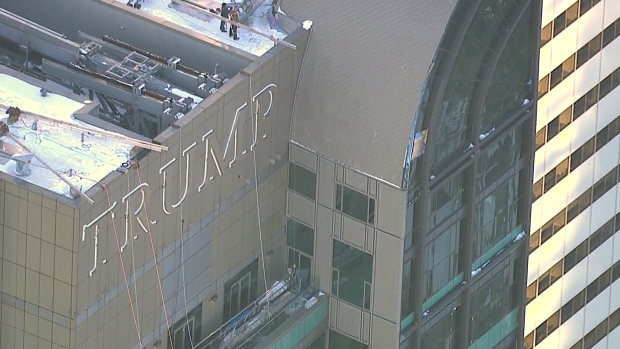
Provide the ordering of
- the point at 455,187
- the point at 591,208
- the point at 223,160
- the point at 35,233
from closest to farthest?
the point at 35,233
the point at 223,160
the point at 455,187
the point at 591,208

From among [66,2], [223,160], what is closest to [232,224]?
[223,160]

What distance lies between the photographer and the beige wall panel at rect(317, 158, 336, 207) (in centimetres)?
12925

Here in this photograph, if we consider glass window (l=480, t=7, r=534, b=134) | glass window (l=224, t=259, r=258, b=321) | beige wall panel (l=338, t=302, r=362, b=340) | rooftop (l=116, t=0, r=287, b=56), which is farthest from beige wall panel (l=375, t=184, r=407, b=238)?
rooftop (l=116, t=0, r=287, b=56)

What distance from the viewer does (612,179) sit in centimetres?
14462

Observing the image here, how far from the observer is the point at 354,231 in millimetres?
130250

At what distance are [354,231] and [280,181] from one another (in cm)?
415

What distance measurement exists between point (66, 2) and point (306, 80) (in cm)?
1153

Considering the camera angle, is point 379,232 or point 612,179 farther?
point 612,179

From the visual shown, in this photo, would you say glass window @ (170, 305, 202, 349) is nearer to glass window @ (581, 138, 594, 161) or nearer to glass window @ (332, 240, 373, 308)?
glass window @ (332, 240, 373, 308)

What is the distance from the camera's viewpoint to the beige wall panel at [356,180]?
128 m

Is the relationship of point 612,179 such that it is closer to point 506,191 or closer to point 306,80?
point 506,191

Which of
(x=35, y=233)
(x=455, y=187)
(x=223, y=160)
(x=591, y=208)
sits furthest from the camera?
(x=591, y=208)

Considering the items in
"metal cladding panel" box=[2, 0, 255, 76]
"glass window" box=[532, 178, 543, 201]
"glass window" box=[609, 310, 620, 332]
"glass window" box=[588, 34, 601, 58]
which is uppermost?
"metal cladding panel" box=[2, 0, 255, 76]

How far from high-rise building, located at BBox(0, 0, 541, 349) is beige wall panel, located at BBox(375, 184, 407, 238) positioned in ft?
0.34
